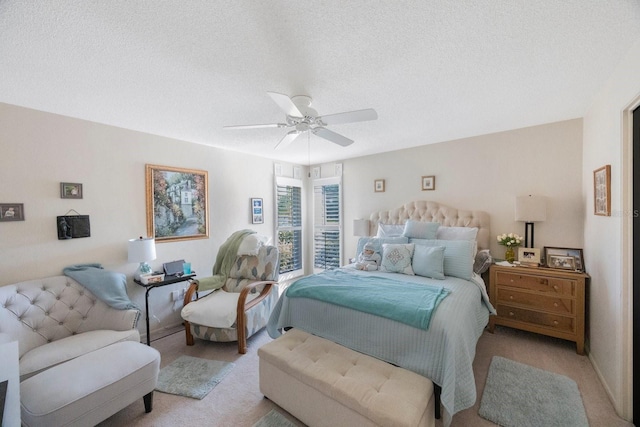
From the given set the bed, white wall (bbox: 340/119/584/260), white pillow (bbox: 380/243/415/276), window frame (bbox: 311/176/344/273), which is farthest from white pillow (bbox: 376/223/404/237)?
window frame (bbox: 311/176/344/273)

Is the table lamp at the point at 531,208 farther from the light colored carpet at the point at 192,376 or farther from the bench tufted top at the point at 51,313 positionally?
the bench tufted top at the point at 51,313

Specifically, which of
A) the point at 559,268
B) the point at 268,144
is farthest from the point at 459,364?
the point at 268,144

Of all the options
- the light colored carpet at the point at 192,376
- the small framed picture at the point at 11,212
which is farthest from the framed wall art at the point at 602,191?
the small framed picture at the point at 11,212

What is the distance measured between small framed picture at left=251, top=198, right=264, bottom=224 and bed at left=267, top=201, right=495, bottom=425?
6.22 ft

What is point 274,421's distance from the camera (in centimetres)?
184

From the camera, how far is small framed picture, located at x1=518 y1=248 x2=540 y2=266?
3018mm

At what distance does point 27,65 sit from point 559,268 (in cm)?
510

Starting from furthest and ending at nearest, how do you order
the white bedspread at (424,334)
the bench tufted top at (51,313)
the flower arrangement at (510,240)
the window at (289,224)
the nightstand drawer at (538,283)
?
the window at (289,224) → the flower arrangement at (510,240) → the nightstand drawer at (538,283) → the bench tufted top at (51,313) → the white bedspread at (424,334)

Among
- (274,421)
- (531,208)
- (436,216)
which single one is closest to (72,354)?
(274,421)

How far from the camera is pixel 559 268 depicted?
112 inches

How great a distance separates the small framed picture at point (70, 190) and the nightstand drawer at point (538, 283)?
481 centimetres

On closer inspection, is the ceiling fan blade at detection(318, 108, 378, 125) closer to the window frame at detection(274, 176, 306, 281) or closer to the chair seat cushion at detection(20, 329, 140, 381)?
the chair seat cushion at detection(20, 329, 140, 381)

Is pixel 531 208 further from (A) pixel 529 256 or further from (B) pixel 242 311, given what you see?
(B) pixel 242 311

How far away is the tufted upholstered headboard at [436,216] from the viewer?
3428mm
